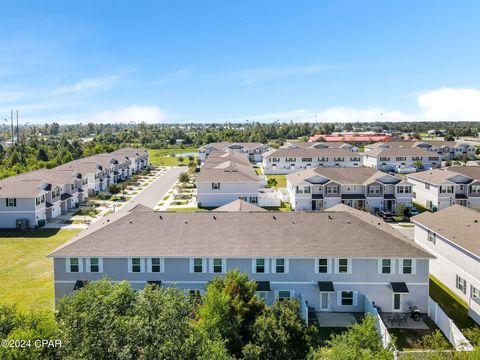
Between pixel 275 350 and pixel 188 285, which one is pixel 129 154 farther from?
pixel 275 350

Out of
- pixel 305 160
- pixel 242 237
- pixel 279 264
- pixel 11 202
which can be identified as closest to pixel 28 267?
pixel 11 202

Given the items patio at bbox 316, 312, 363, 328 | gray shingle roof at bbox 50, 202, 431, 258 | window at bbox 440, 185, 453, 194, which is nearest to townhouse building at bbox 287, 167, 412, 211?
window at bbox 440, 185, 453, 194

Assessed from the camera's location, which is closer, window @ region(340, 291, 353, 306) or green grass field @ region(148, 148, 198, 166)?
window @ region(340, 291, 353, 306)

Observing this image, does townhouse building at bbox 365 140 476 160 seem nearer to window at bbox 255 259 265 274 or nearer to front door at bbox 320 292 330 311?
front door at bbox 320 292 330 311

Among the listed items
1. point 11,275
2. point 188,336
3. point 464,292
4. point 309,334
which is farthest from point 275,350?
point 11,275

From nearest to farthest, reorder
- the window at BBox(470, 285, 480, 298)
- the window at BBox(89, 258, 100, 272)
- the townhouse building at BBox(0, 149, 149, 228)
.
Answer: the window at BBox(470, 285, 480, 298)
the window at BBox(89, 258, 100, 272)
the townhouse building at BBox(0, 149, 149, 228)

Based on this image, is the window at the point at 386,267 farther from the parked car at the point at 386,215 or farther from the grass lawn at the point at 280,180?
the grass lawn at the point at 280,180
